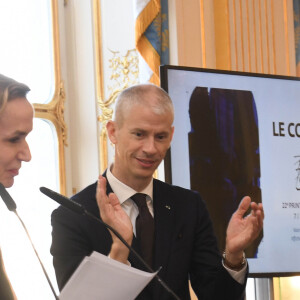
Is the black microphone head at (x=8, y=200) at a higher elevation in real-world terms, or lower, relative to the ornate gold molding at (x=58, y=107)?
lower

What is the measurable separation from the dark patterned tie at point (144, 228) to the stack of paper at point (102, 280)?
57 centimetres

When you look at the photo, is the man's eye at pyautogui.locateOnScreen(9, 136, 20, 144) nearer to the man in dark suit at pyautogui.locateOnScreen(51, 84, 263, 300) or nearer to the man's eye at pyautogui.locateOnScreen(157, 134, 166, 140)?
the man in dark suit at pyautogui.locateOnScreen(51, 84, 263, 300)

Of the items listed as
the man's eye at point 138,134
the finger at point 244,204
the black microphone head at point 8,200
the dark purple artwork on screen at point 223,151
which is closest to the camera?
the black microphone head at point 8,200

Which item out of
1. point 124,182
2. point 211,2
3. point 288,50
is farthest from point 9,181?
point 288,50

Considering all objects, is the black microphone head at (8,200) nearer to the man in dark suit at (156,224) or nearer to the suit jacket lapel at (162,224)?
the man in dark suit at (156,224)

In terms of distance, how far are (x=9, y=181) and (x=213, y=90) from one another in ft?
5.56

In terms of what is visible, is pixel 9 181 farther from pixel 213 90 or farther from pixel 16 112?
pixel 213 90

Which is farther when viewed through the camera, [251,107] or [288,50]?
[288,50]

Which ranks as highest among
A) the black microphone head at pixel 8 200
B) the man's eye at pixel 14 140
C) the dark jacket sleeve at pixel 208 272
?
the man's eye at pixel 14 140

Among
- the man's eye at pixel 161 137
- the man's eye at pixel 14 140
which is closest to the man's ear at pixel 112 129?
the man's eye at pixel 161 137

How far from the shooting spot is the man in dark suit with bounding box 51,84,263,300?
243 centimetres

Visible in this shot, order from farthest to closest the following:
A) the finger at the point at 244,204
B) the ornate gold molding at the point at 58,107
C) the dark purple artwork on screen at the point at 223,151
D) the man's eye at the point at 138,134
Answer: the ornate gold molding at the point at 58,107, the dark purple artwork on screen at the point at 223,151, the man's eye at the point at 138,134, the finger at the point at 244,204

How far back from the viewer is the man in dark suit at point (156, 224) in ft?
7.97

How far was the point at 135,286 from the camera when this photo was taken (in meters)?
1.89
